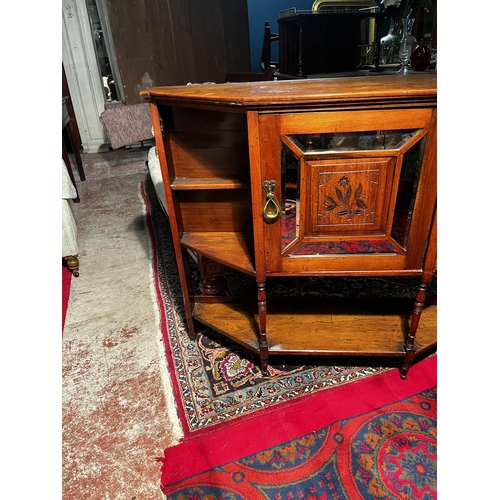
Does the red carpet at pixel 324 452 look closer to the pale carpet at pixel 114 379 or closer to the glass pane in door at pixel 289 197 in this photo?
the pale carpet at pixel 114 379

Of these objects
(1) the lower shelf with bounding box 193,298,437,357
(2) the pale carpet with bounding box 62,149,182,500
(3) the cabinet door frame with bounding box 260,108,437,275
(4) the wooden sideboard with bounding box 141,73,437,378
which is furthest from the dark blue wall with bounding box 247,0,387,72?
(3) the cabinet door frame with bounding box 260,108,437,275

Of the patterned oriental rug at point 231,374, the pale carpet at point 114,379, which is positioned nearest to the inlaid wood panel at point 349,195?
the patterned oriental rug at point 231,374

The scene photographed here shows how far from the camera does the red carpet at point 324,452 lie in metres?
1.06

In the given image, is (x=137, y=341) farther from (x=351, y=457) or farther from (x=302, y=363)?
(x=351, y=457)

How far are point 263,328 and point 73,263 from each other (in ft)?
4.63

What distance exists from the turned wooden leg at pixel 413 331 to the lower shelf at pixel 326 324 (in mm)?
30

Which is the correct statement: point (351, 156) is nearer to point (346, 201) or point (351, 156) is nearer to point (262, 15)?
point (346, 201)

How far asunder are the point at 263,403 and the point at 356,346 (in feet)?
1.34

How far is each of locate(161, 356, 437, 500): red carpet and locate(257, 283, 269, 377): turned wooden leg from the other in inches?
7.3

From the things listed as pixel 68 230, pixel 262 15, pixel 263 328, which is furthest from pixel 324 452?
pixel 262 15

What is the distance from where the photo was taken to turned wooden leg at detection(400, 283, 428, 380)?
121cm

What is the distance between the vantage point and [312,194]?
1.04 m

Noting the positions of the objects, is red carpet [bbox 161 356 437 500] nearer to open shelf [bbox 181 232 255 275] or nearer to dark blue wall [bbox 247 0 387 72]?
open shelf [bbox 181 232 255 275]
